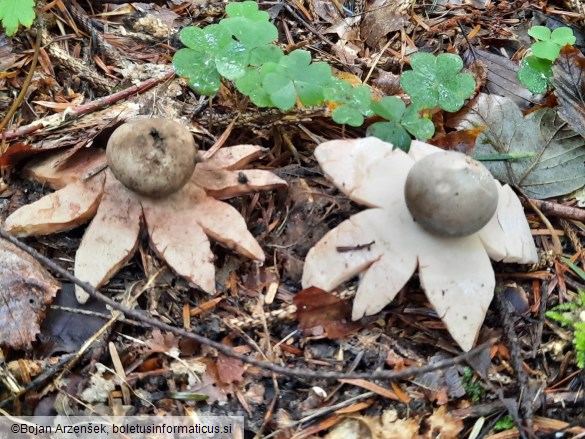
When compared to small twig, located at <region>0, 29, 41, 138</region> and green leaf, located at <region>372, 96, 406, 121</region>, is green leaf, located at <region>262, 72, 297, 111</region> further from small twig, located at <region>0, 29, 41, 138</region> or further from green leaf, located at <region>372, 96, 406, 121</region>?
small twig, located at <region>0, 29, 41, 138</region>

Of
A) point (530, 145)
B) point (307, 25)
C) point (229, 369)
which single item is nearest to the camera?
point (229, 369)

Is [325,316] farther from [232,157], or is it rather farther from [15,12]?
[15,12]

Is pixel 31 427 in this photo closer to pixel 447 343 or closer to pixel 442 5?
pixel 447 343

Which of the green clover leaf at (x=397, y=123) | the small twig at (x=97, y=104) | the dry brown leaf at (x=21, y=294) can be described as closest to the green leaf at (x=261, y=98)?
the green clover leaf at (x=397, y=123)

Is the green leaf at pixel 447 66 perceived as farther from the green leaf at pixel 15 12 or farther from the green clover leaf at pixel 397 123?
the green leaf at pixel 15 12

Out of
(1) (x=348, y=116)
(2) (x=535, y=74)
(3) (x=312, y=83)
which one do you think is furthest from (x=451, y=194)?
(2) (x=535, y=74)

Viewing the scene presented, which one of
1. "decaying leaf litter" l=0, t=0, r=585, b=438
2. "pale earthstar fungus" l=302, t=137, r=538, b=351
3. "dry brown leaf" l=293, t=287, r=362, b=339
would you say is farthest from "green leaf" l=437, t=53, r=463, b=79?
"dry brown leaf" l=293, t=287, r=362, b=339
